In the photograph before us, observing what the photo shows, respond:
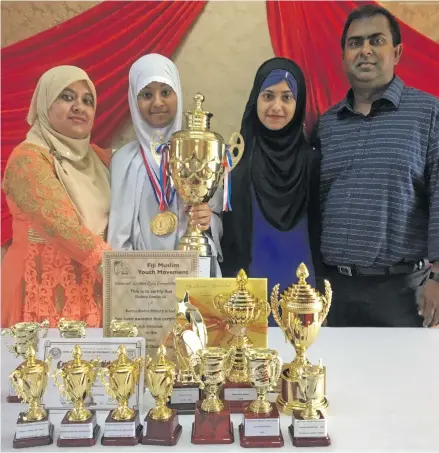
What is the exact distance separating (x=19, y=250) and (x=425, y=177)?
153 cm

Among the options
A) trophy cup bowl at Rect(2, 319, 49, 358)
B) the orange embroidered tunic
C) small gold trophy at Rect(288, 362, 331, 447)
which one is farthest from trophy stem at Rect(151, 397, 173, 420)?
the orange embroidered tunic

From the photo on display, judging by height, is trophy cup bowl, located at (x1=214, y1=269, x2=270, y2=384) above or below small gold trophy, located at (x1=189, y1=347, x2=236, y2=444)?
above

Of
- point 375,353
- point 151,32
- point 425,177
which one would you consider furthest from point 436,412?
point 151,32

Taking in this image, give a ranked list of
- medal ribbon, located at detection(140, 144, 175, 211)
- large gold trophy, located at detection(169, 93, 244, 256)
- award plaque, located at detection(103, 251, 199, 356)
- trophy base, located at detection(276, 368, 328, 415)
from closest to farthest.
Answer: trophy base, located at detection(276, 368, 328, 415) < award plaque, located at detection(103, 251, 199, 356) < large gold trophy, located at detection(169, 93, 244, 256) < medal ribbon, located at detection(140, 144, 175, 211)

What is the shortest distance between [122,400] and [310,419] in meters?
0.31

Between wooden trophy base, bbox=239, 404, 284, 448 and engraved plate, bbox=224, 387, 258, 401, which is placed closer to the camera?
wooden trophy base, bbox=239, 404, 284, 448

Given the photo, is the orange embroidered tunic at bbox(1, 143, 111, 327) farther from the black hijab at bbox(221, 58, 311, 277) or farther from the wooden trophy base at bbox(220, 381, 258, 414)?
the wooden trophy base at bbox(220, 381, 258, 414)

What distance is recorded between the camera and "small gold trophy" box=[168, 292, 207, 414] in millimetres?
849

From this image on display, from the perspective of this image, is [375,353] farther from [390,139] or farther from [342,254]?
[390,139]

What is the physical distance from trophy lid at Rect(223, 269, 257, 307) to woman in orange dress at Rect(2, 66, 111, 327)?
917mm

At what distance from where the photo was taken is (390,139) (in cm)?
162

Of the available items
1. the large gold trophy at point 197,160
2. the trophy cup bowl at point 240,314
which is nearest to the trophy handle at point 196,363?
the trophy cup bowl at point 240,314

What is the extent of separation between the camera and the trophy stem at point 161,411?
758 millimetres

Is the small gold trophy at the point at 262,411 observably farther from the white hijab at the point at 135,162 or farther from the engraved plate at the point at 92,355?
the white hijab at the point at 135,162
